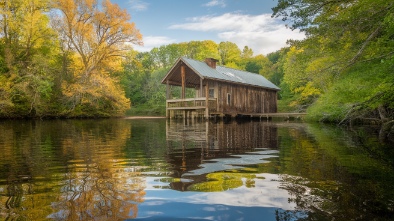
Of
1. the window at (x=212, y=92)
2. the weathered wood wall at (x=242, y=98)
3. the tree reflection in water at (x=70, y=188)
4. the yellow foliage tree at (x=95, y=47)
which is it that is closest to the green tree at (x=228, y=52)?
the weathered wood wall at (x=242, y=98)

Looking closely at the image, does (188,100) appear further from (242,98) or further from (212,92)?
(242,98)

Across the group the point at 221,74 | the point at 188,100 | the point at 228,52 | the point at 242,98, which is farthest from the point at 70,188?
the point at 228,52

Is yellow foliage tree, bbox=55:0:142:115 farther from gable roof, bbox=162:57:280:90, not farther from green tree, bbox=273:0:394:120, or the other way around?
green tree, bbox=273:0:394:120

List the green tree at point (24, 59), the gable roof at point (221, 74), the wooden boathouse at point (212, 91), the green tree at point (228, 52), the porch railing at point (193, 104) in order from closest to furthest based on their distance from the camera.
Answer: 1. the green tree at point (24, 59)
2. the gable roof at point (221, 74)
3. the porch railing at point (193, 104)
4. the wooden boathouse at point (212, 91)
5. the green tree at point (228, 52)

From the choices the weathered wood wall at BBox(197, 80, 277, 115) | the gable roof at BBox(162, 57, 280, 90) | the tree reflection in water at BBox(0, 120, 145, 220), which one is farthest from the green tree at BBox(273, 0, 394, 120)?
the weathered wood wall at BBox(197, 80, 277, 115)

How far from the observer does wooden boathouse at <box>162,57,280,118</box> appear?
29.2m

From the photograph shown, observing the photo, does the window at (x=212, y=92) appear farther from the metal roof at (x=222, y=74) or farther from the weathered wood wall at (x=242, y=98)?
the metal roof at (x=222, y=74)

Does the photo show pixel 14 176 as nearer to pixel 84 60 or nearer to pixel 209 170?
pixel 209 170

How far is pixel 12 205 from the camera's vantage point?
9.87 ft

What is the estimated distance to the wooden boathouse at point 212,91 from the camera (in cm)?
2925

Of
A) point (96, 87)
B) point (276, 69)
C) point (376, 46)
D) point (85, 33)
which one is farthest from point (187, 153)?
point (276, 69)

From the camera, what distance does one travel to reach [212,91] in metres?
31.5

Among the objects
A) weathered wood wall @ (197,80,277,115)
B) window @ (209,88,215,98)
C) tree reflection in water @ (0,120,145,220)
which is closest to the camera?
tree reflection in water @ (0,120,145,220)

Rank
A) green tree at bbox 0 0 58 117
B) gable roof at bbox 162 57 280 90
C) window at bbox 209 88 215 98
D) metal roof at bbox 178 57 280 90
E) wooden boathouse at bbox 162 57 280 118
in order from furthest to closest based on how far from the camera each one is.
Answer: window at bbox 209 88 215 98 → wooden boathouse at bbox 162 57 280 118 → metal roof at bbox 178 57 280 90 → gable roof at bbox 162 57 280 90 → green tree at bbox 0 0 58 117
